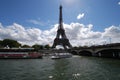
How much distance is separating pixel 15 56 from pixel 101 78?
59215 mm

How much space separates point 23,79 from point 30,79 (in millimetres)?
1074

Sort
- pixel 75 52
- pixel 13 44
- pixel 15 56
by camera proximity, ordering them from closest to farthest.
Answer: pixel 15 56
pixel 75 52
pixel 13 44

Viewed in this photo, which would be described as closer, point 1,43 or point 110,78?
point 110,78

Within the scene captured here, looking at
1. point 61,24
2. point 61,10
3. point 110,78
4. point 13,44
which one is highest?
point 61,10

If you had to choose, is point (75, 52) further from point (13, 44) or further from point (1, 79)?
point (1, 79)

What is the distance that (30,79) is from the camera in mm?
24344

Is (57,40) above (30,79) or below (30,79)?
above

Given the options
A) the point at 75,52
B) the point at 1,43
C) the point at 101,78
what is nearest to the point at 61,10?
the point at 75,52

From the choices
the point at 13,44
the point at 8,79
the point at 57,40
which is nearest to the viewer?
the point at 8,79

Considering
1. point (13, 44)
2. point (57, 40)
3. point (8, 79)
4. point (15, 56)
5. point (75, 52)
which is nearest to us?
point (8, 79)

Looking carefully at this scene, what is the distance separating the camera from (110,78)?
2545 cm

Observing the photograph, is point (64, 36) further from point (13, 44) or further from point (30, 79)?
point (30, 79)

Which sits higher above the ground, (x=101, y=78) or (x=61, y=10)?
(x=61, y=10)

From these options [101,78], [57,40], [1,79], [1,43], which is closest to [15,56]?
[57,40]
